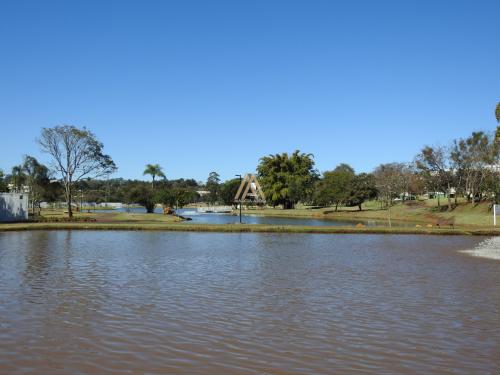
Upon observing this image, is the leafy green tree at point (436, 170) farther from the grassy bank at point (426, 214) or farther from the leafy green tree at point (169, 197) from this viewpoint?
the leafy green tree at point (169, 197)

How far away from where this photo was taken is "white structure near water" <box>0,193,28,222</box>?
2172 inches

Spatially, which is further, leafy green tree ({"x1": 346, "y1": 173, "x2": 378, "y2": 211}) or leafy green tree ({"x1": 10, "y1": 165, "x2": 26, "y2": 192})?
leafy green tree ({"x1": 346, "y1": 173, "x2": 378, "y2": 211})

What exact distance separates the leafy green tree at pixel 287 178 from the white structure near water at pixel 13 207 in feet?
237

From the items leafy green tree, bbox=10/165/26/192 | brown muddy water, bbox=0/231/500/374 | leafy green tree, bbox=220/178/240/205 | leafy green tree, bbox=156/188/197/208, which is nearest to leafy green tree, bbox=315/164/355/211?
leafy green tree, bbox=156/188/197/208

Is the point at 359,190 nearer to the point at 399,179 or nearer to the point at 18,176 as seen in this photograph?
the point at 399,179

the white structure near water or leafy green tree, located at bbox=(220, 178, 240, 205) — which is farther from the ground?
leafy green tree, located at bbox=(220, 178, 240, 205)

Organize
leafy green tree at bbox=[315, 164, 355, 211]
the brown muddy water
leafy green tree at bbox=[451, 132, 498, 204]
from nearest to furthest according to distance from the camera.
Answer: the brown muddy water
leafy green tree at bbox=[451, 132, 498, 204]
leafy green tree at bbox=[315, 164, 355, 211]

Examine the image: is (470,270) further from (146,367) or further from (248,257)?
(146,367)

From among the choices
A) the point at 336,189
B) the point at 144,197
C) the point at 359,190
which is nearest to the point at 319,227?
the point at 144,197

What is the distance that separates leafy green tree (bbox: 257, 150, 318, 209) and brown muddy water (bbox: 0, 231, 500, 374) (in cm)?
9462

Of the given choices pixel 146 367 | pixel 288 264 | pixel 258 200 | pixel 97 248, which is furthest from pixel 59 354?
pixel 258 200

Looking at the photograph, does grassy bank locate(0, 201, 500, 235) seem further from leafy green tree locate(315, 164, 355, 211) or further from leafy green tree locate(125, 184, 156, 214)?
leafy green tree locate(125, 184, 156, 214)

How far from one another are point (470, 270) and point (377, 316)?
1113 cm

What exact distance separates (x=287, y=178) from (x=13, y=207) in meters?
75.8
